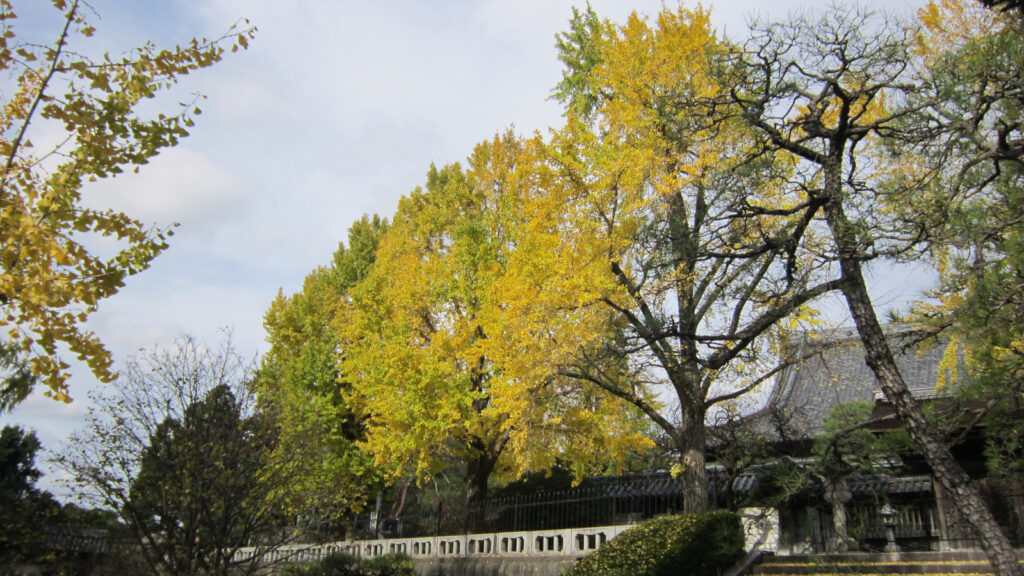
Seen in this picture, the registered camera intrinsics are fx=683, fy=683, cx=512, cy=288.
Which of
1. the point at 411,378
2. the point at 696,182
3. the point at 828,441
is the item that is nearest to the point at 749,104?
the point at 696,182

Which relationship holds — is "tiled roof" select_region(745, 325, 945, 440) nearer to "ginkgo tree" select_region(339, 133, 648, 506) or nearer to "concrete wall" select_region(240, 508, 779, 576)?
"concrete wall" select_region(240, 508, 779, 576)

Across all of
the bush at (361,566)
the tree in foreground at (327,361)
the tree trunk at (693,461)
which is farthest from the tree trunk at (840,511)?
the tree in foreground at (327,361)

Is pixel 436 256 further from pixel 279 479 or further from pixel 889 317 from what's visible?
pixel 889 317

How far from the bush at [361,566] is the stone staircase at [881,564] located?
7092 millimetres

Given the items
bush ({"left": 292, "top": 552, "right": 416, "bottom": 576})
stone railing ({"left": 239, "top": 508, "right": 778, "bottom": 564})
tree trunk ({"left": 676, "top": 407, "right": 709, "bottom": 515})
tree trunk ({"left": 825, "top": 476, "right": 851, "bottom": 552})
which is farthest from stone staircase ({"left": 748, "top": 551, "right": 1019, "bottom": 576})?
bush ({"left": 292, "top": 552, "right": 416, "bottom": 576})

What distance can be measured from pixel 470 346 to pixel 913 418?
948 cm

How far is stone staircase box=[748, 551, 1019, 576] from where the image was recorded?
934 centimetres

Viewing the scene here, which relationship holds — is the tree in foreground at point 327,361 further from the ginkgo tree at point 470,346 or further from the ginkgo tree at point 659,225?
the ginkgo tree at point 659,225

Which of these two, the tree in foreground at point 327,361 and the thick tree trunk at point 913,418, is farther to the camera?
the tree in foreground at point 327,361

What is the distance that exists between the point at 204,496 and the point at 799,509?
12.0 metres

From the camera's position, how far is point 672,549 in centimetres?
916

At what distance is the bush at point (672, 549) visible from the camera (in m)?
9.04

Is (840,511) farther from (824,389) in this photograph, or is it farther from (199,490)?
(199,490)

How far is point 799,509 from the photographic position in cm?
1476
